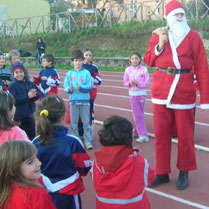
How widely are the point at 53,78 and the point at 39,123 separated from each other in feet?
13.6

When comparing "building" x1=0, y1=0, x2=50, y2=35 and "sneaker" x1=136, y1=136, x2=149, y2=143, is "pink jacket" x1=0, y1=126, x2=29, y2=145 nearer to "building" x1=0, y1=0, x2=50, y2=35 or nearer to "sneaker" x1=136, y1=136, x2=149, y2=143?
"sneaker" x1=136, y1=136, x2=149, y2=143

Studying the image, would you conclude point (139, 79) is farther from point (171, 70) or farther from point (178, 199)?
point (178, 199)

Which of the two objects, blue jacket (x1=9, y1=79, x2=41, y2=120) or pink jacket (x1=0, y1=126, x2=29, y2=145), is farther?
blue jacket (x1=9, y1=79, x2=41, y2=120)

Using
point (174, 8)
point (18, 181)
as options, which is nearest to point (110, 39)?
point (174, 8)

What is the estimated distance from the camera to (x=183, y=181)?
15.0 feet

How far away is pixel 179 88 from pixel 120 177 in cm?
198

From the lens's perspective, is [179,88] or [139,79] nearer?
[179,88]

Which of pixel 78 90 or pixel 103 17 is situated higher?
pixel 103 17

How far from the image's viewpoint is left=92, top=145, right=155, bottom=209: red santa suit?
2.79 m

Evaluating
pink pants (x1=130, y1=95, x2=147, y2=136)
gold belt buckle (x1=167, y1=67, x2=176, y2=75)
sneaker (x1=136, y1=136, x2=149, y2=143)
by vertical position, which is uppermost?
gold belt buckle (x1=167, y1=67, x2=176, y2=75)

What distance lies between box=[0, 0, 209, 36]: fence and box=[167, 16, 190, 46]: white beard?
17.4 m

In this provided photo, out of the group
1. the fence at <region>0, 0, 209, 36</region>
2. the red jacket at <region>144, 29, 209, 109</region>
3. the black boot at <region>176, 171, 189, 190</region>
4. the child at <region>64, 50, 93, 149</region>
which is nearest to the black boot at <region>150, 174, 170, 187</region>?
the black boot at <region>176, 171, 189, 190</region>

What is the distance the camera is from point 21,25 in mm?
35781

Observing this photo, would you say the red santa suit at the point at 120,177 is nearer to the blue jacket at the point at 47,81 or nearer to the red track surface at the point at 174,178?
the red track surface at the point at 174,178
